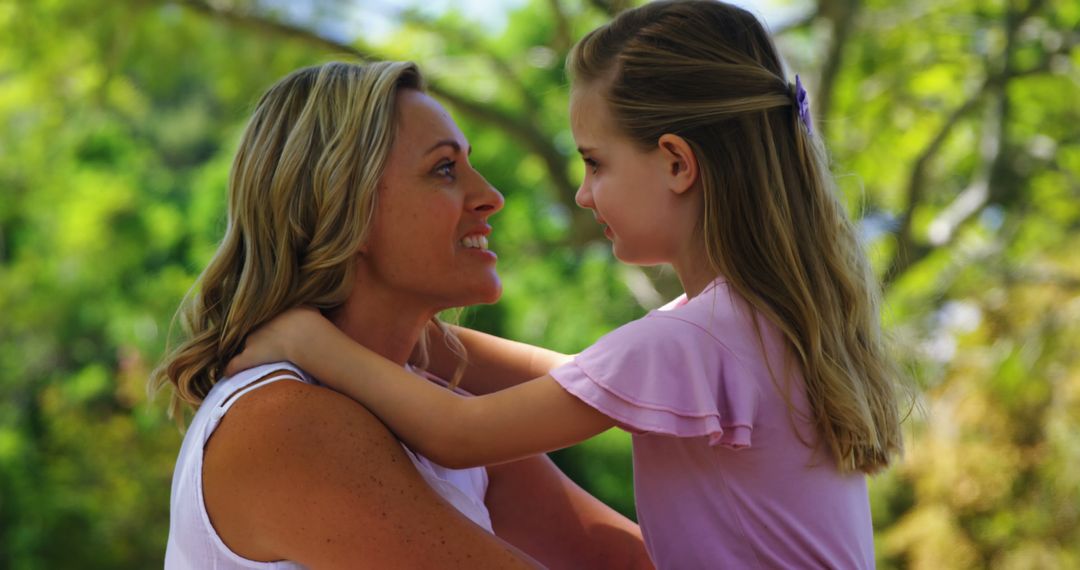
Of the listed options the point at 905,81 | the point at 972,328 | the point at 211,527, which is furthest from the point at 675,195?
the point at 905,81

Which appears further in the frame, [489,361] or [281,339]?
[489,361]

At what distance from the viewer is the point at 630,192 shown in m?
2.09

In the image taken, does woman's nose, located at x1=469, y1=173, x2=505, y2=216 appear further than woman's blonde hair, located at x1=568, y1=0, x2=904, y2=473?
Yes

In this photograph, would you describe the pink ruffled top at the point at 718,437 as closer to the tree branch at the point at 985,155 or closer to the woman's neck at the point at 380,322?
the woman's neck at the point at 380,322

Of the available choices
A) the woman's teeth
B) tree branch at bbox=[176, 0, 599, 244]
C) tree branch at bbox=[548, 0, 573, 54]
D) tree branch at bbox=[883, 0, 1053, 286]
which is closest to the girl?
the woman's teeth

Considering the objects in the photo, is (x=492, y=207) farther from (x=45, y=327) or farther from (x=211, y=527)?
(x=45, y=327)

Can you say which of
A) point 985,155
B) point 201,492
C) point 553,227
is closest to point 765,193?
point 201,492

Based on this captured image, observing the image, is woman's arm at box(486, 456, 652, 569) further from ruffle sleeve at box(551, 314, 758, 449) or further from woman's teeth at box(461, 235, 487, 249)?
ruffle sleeve at box(551, 314, 758, 449)

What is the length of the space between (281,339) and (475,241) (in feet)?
1.48

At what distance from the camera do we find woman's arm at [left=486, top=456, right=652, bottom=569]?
244cm

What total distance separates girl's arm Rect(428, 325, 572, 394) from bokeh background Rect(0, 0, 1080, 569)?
14.8 ft

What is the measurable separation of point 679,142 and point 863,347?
475 mm

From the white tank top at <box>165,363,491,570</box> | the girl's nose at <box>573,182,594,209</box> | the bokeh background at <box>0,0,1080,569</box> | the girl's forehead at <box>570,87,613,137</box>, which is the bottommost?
the bokeh background at <box>0,0,1080,569</box>

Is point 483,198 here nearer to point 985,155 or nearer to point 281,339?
point 281,339
